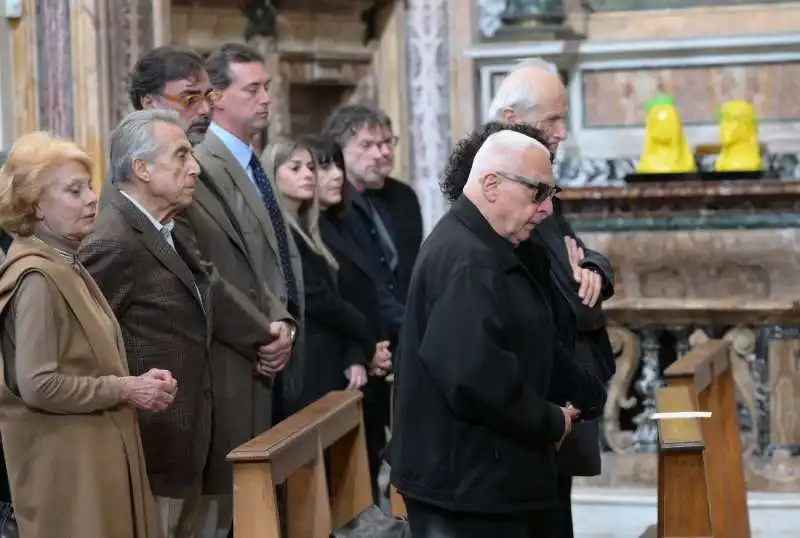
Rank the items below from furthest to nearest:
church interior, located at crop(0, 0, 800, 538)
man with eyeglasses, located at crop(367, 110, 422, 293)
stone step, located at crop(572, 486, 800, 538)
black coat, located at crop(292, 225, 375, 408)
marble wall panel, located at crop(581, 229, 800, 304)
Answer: marble wall panel, located at crop(581, 229, 800, 304)
church interior, located at crop(0, 0, 800, 538)
man with eyeglasses, located at crop(367, 110, 422, 293)
stone step, located at crop(572, 486, 800, 538)
black coat, located at crop(292, 225, 375, 408)

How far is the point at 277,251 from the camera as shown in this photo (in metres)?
4.32

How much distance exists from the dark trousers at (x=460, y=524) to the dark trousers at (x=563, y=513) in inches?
14.9

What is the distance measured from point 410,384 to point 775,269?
10.0 ft

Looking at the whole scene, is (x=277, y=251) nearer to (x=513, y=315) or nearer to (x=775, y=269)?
(x=513, y=315)

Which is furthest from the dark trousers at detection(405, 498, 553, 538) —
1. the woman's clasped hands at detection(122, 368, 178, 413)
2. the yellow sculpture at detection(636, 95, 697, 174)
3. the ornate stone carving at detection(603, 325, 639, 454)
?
the yellow sculpture at detection(636, 95, 697, 174)

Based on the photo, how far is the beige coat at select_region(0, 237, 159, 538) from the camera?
325cm

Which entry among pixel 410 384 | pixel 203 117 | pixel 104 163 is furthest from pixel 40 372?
pixel 104 163

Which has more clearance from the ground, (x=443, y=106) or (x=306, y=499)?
(x=443, y=106)

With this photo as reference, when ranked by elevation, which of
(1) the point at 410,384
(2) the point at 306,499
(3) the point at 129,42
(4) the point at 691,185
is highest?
(3) the point at 129,42

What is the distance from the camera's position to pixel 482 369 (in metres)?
3.05

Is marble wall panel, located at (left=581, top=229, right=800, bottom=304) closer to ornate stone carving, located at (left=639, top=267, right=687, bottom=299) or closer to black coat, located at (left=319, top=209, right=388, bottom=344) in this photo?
ornate stone carving, located at (left=639, top=267, right=687, bottom=299)

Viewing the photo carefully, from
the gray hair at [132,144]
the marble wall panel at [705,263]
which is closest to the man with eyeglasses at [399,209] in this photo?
the marble wall panel at [705,263]

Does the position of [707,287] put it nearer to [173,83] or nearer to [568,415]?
[173,83]

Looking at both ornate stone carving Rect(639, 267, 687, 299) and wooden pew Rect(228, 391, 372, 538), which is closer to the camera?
wooden pew Rect(228, 391, 372, 538)
